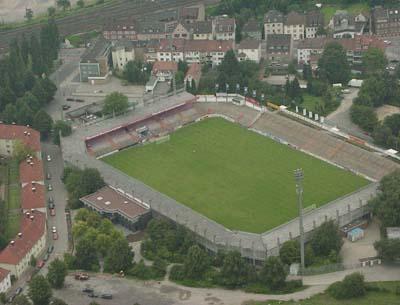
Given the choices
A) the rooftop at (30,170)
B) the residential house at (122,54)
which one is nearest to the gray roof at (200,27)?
the residential house at (122,54)

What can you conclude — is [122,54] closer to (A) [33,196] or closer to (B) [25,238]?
(A) [33,196]

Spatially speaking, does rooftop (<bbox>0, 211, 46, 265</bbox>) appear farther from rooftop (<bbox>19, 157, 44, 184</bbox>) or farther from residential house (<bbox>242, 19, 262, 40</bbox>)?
residential house (<bbox>242, 19, 262, 40</bbox>)

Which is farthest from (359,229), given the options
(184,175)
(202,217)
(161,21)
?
(161,21)

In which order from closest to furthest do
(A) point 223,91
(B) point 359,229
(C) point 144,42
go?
1. (B) point 359,229
2. (A) point 223,91
3. (C) point 144,42

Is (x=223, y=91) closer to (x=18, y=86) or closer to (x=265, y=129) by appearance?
(x=265, y=129)

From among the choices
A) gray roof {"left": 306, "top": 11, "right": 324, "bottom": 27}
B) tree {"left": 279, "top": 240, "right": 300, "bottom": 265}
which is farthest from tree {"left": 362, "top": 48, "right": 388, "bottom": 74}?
tree {"left": 279, "top": 240, "right": 300, "bottom": 265}

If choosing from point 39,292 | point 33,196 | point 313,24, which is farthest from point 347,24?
point 39,292
